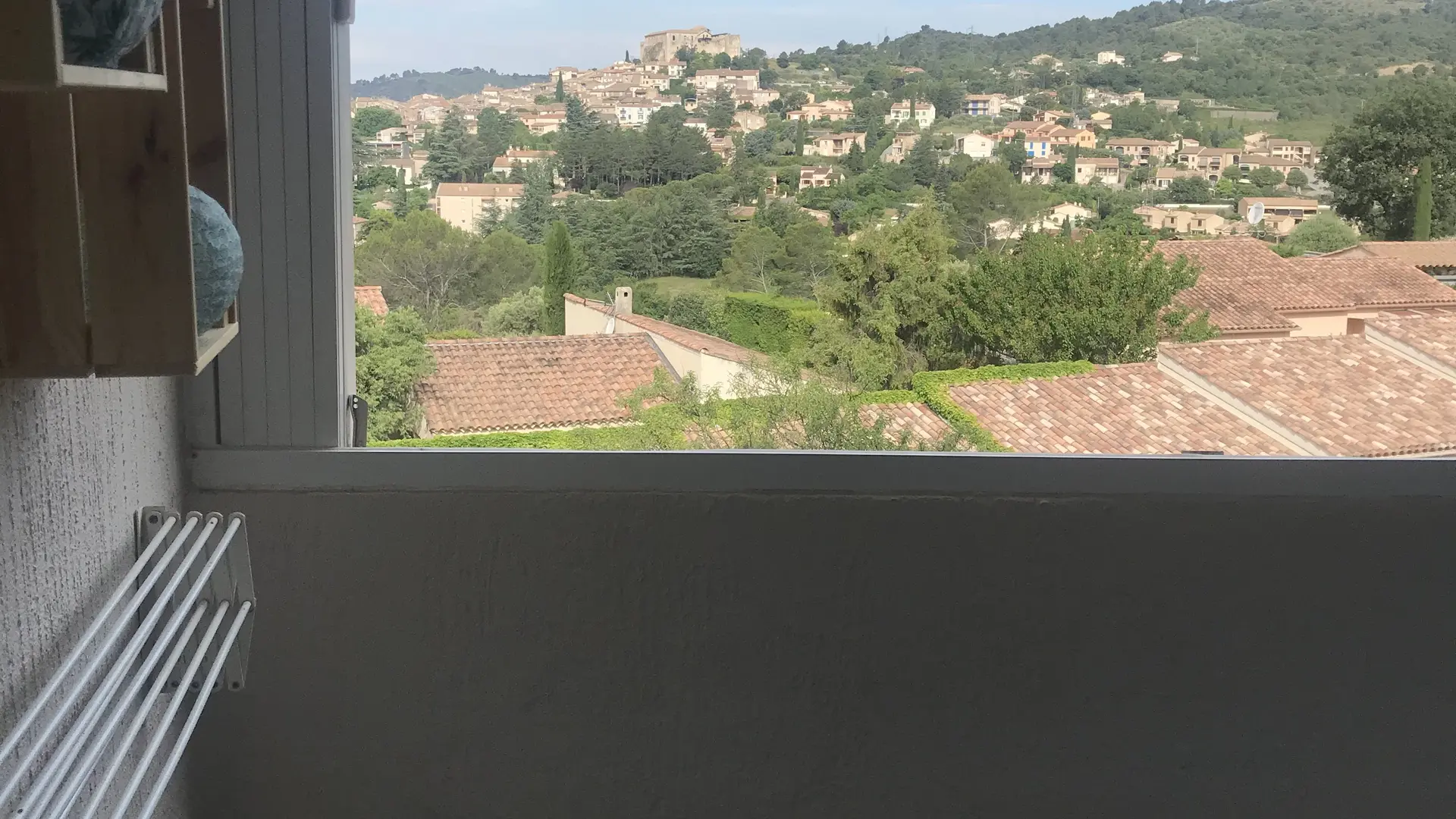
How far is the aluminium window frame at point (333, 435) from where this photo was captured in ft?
4.50

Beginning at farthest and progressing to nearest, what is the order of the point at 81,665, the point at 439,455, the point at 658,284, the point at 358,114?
the point at 658,284 → the point at 358,114 → the point at 439,455 → the point at 81,665

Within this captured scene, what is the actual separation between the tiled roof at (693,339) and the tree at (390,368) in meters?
0.30

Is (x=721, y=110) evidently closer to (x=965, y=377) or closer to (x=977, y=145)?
(x=977, y=145)

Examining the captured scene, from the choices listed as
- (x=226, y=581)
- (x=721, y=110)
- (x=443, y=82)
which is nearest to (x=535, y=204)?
(x=443, y=82)

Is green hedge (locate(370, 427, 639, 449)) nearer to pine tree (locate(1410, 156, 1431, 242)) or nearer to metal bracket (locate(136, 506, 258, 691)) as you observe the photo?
metal bracket (locate(136, 506, 258, 691))

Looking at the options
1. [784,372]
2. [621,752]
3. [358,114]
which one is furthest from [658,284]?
[621,752]

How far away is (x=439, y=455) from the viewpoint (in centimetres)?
142

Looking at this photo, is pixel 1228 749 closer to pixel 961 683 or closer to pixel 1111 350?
pixel 961 683

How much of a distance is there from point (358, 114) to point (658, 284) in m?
0.50

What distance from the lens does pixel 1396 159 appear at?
1.83 metres

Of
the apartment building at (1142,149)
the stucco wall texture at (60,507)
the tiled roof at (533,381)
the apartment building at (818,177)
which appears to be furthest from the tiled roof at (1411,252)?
the stucco wall texture at (60,507)

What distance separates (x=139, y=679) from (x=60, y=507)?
0.70 feet

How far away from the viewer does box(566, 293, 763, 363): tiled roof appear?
1.79 metres

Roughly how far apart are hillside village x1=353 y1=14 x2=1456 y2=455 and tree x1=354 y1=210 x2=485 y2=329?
14 millimetres
